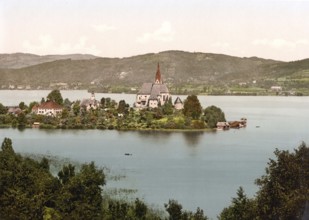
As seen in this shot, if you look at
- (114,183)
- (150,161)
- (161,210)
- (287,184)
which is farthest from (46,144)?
(287,184)

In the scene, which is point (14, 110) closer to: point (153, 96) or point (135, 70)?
point (153, 96)

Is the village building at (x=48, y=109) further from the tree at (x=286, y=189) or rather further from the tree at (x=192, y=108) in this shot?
the tree at (x=286, y=189)

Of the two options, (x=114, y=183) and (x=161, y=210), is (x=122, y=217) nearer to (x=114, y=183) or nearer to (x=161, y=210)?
(x=161, y=210)

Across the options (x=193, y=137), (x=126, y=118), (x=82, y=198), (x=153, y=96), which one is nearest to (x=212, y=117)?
(x=193, y=137)

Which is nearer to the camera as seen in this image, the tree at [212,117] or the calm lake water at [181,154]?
the calm lake water at [181,154]

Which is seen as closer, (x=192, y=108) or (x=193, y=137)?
(x=193, y=137)

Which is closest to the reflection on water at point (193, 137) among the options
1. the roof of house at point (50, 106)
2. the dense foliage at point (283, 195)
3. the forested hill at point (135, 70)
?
the roof of house at point (50, 106)

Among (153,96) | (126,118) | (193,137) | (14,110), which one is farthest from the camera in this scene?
(153,96)
